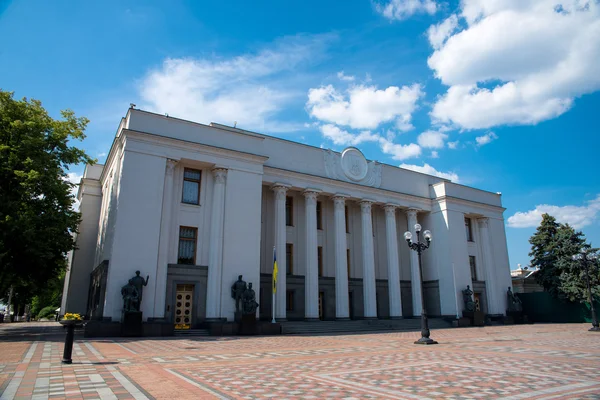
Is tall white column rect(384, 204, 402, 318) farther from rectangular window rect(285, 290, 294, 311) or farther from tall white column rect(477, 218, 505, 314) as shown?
tall white column rect(477, 218, 505, 314)

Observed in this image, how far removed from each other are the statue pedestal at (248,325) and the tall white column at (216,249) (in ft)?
5.32

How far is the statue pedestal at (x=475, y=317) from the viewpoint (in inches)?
1162

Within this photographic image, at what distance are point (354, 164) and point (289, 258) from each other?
28.3 ft

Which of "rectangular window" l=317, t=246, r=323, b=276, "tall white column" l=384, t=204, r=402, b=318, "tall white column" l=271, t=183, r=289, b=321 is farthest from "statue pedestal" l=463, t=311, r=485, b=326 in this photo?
"tall white column" l=271, t=183, r=289, b=321

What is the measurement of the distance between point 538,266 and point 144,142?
34.7 m

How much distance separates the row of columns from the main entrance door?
5.26 m

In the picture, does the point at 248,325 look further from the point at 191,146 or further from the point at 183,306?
the point at 191,146

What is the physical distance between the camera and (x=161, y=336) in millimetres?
18812

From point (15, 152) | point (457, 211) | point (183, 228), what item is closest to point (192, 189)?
point (183, 228)

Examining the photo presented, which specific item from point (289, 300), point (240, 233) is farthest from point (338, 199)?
point (240, 233)

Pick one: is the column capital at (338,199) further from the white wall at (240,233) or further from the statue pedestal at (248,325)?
the statue pedestal at (248,325)

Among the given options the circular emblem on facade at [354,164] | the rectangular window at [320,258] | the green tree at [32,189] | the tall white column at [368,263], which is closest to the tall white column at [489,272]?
the tall white column at [368,263]

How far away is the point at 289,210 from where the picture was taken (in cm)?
2812

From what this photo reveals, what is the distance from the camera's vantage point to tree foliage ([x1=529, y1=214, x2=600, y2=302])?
105ft
